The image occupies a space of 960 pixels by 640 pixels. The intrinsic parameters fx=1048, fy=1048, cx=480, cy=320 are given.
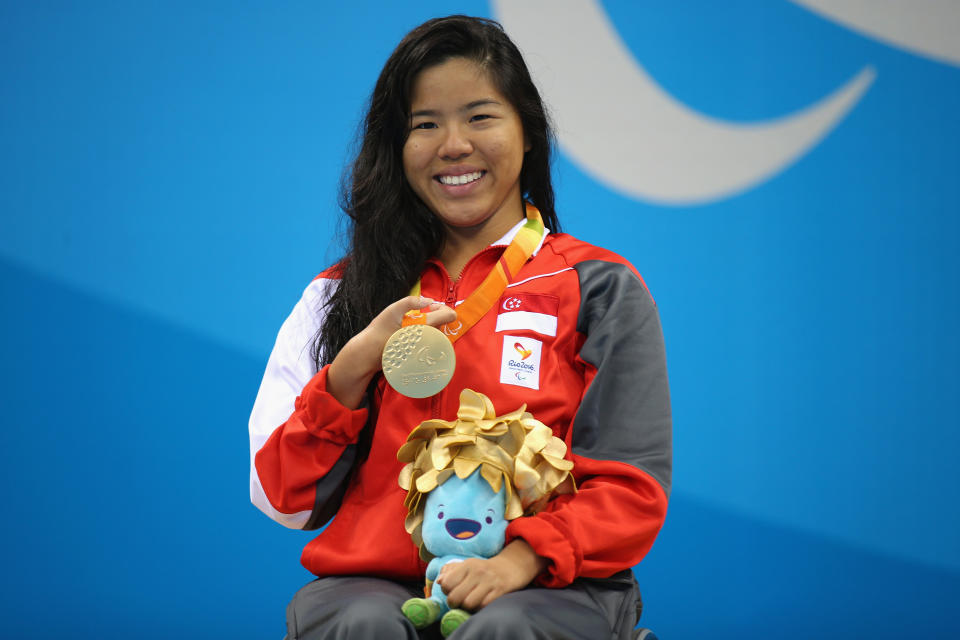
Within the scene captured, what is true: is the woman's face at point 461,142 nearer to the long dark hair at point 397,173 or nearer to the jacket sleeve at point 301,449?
the long dark hair at point 397,173

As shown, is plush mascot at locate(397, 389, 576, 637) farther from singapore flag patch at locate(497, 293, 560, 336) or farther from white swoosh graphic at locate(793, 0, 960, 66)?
white swoosh graphic at locate(793, 0, 960, 66)

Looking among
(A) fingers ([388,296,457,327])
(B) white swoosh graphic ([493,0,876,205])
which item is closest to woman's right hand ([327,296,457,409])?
(A) fingers ([388,296,457,327])

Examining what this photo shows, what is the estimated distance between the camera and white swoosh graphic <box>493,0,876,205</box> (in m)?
3.38

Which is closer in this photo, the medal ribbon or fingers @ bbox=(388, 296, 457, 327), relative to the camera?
fingers @ bbox=(388, 296, 457, 327)

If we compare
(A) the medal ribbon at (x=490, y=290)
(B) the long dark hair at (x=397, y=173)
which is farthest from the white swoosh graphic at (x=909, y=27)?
(A) the medal ribbon at (x=490, y=290)

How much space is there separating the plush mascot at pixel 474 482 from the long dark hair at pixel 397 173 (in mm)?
383

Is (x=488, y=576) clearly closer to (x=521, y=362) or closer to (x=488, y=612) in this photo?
(x=488, y=612)

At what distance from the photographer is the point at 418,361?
167 cm

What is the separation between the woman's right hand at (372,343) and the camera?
1729mm

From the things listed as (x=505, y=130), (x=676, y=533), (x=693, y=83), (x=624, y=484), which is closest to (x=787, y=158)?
(x=693, y=83)

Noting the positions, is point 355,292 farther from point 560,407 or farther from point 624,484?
point 624,484

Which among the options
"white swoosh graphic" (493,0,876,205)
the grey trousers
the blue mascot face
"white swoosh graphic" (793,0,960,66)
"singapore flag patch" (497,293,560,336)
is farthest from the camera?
Answer: "white swoosh graphic" (793,0,960,66)

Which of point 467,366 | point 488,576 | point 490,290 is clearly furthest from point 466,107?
point 488,576

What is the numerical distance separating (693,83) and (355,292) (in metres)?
1.89
